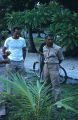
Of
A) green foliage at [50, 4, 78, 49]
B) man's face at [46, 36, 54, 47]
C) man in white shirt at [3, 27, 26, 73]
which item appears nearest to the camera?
green foliage at [50, 4, 78, 49]

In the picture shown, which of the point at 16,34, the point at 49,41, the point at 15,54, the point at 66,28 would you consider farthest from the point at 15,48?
the point at 66,28

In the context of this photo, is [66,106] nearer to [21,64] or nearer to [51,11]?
[51,11]

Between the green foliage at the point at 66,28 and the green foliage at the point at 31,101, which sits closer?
the green foliage at the point at 31,101

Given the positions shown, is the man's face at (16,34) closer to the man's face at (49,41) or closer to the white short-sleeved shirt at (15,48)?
the white short-sleeved shirt at (15,48)

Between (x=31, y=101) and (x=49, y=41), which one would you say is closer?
(x=31, y=101)

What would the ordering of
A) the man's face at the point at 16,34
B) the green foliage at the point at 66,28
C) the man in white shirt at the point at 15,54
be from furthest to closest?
1. the man in white shirt at the point at 15,54
2. the man's face at the point at 16,34
3. the green foliage at the point at 66,28

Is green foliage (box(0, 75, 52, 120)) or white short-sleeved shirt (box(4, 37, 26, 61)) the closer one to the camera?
green foliage (box(0, 75, 52, 120))

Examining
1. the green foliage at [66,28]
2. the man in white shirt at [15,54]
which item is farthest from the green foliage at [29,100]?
the man in white shirt at [15,54]

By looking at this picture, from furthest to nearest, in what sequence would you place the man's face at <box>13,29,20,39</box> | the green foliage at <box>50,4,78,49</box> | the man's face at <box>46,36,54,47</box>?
the man's face at <box>13,29,20,39</box>
the man's face at <box>46,36,54,47</box>
the green foliage at <box>50,4,78,49</box>

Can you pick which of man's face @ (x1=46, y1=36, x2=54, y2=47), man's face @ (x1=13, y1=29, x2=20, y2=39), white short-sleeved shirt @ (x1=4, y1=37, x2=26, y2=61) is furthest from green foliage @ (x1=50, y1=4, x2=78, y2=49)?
white short-sleeved shirt @ (x1=4, y1=37, x2=26, y2=61)

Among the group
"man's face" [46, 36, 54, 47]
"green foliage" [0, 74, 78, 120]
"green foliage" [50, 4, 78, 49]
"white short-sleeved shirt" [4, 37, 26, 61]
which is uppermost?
"green foliage" [50, 4, 78, 49]

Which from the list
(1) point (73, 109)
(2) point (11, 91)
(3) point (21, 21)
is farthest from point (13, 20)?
(1) point (73, 109)

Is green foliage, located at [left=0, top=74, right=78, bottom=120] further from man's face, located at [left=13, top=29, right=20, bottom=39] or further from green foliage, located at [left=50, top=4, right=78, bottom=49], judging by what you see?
man's face, located at [left=13, top=29, right=20, bottom=39]

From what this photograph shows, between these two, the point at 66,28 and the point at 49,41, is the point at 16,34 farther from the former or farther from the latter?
the point at 66,28
